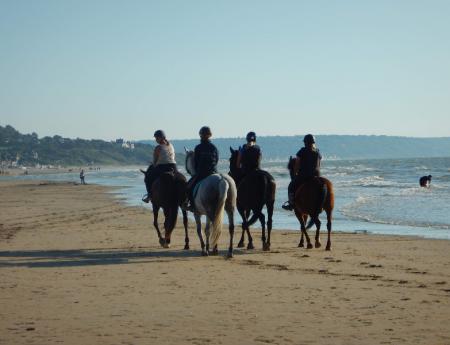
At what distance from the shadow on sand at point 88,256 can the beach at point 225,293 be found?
0.07 feet

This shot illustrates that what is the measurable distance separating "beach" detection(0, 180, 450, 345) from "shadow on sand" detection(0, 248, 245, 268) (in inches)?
0.8

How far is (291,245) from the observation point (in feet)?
55.0

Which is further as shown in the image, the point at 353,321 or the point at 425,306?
the point at 425,306

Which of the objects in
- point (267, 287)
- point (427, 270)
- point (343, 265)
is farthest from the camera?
point (343, 265)

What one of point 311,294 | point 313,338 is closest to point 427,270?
point 311,294

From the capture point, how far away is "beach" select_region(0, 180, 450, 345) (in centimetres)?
748

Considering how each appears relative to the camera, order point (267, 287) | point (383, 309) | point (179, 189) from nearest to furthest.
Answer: point (383, 309)
point (267, 287)
point (179, 189)

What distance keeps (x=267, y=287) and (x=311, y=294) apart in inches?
32.7

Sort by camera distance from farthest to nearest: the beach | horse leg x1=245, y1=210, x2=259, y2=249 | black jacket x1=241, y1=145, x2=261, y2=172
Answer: horse leg x1=245, y1=210, x2=259, y2=249
black jacket x1=241, y1=145, x2=261, y2=172
the beach

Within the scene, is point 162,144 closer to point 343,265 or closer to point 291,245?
point 291,245

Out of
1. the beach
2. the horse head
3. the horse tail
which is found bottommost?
the beach

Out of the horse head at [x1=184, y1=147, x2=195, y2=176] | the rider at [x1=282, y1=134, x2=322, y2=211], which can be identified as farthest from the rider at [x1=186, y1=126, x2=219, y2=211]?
the rider at [x1=282, y1=134, x2=322, y2=211]

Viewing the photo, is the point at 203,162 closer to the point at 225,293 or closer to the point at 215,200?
the point at 215,200

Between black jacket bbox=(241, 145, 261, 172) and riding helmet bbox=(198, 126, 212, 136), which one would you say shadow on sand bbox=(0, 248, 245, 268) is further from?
riding helmet bbox=(198, 126, 212, 136)
